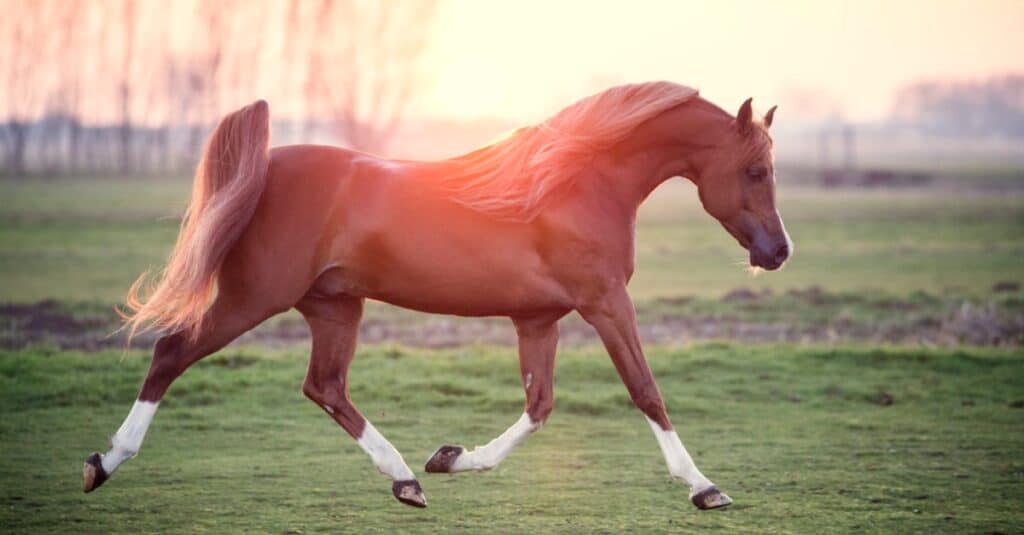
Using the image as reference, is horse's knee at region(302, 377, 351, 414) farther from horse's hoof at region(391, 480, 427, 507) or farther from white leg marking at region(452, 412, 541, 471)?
white leg marking at region(452, 412, 541, 471)

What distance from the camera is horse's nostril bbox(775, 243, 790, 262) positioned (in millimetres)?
6867

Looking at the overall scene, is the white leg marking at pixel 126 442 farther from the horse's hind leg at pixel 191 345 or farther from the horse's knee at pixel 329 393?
the horse's knee at pixel 329 393

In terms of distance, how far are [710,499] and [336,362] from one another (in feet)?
7.29

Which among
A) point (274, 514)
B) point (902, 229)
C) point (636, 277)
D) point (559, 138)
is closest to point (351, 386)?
point (274, 514)

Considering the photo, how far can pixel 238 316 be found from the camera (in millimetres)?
6809

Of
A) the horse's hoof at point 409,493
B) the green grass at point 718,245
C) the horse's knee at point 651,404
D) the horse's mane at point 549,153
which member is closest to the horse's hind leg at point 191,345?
the horse's hoof at point 409,493

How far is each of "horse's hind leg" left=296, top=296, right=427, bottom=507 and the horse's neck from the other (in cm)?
165

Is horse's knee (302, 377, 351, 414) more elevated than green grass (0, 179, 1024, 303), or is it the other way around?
horse's knee (302, 377, 351, 414)

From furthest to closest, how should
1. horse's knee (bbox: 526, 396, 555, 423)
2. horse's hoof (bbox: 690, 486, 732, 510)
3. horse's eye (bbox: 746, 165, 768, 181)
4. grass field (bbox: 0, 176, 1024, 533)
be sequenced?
grass field (bbox: 0, 176, 1024, 533), horse's knee (bbox: 526, 396, 555, 423), horse's eye (bbox: 746, 165, 768, 181), horse's hoof (bbox: 690, 486, 732, 510)

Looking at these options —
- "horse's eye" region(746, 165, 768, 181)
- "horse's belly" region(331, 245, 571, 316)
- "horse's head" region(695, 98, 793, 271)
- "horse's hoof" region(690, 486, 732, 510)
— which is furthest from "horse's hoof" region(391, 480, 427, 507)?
"horse's eye" region(746, 165, 768, 181)

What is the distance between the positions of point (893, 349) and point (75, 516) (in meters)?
8.99

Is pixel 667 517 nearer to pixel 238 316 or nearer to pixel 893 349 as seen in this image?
pixel 238 316

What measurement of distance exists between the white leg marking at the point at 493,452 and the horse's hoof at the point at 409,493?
0.26 metres

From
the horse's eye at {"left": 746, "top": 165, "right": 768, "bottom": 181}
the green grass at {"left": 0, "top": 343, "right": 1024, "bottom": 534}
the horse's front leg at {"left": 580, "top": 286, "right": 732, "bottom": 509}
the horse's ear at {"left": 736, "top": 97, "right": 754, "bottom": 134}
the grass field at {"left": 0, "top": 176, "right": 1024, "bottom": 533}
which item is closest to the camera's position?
the horse's front leg at {"left": 580, "top": 286, "right": 732, "bottom": 509}
